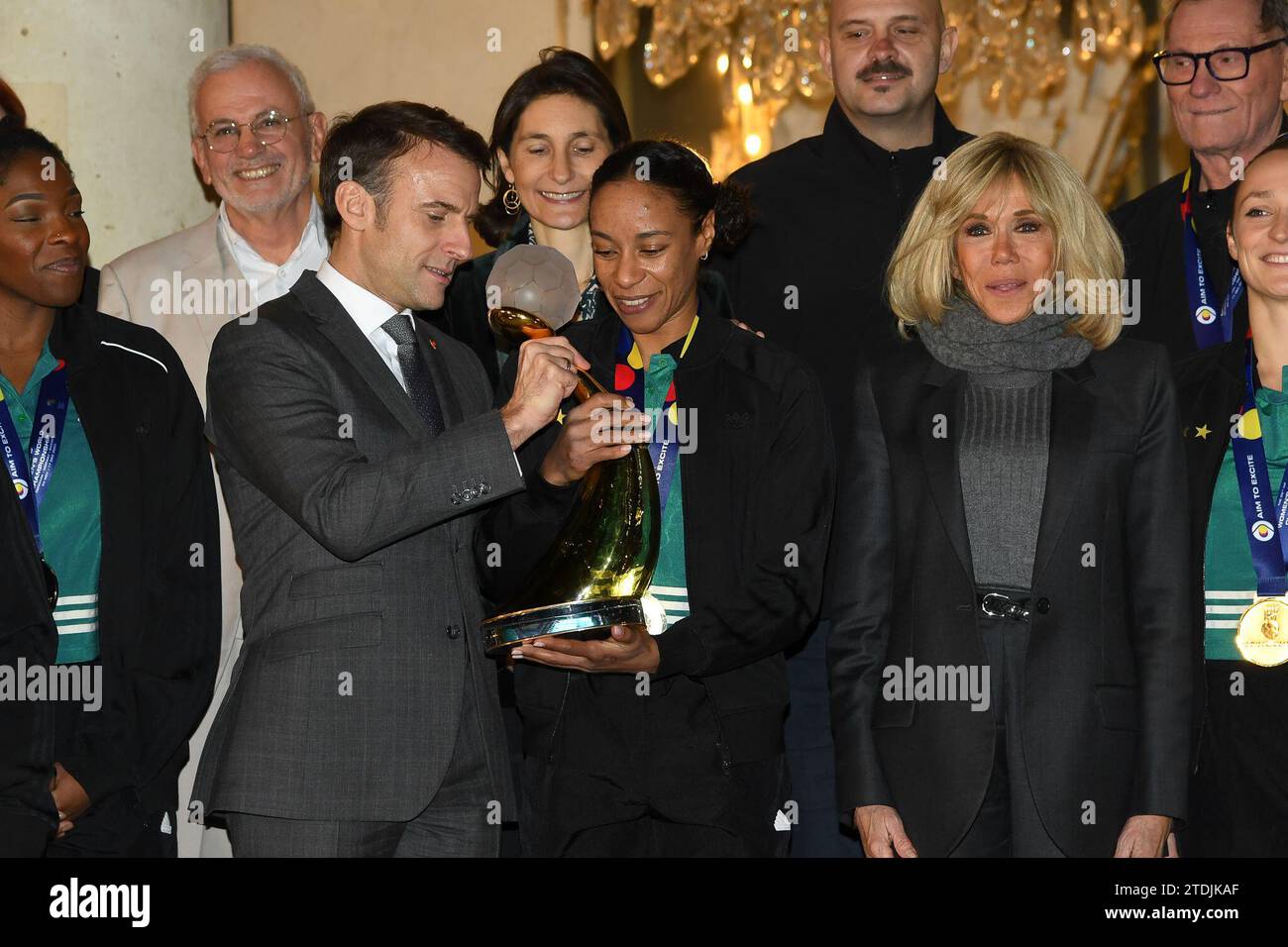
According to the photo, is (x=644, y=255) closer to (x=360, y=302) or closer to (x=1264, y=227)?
(x=360, y=302)

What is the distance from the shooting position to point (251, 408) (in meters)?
2.62

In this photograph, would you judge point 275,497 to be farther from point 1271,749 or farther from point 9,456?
point 1271,749

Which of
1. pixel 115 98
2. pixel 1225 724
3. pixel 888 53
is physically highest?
pixel 115 98

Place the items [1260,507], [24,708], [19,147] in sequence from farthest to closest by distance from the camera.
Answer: [19,147] → [24,708] → [1260,507]

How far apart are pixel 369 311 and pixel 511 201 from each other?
1.06 meters

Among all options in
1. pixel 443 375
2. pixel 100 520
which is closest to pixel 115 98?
pixel 100 520

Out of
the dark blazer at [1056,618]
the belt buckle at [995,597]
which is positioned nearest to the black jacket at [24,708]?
the dark blazer at [1056,618]

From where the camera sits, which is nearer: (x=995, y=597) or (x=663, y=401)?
(x=995, y=597)

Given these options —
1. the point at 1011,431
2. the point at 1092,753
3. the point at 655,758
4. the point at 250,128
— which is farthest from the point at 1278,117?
the point at 250,128

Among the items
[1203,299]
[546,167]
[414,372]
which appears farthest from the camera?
[546,167]

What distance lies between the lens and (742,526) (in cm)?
293

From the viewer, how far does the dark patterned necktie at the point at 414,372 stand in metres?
2.78

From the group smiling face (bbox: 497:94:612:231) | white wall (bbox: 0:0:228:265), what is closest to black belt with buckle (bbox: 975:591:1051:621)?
smiling face (bbox: 497:94:612:231)

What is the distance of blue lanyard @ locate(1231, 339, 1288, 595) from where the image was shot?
2898mm
